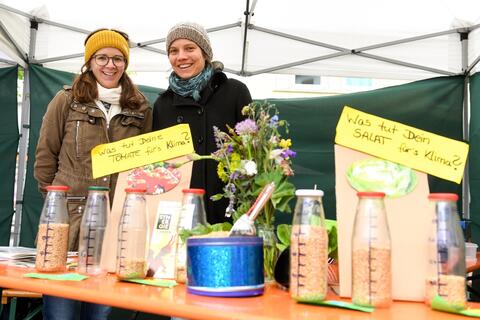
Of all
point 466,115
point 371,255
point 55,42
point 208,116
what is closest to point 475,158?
point 466,115

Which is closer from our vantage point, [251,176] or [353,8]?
[251,176]

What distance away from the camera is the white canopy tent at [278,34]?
2932 millimetres

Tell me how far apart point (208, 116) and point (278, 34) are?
1.82m

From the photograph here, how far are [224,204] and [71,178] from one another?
1.59ft

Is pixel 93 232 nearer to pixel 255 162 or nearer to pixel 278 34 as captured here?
pixel 255 162

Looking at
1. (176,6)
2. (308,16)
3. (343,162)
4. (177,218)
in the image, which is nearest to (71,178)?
(177,218)

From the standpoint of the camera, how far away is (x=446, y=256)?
26.7 inches

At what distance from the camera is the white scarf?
4.88ft

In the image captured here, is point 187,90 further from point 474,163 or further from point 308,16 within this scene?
point 474,163

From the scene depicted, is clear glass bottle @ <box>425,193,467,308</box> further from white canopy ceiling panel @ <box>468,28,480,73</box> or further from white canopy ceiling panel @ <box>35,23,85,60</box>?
white canopy ceiling panel @ <box>35,23,85,60</box>

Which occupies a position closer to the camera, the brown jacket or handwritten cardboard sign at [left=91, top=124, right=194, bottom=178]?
handwritten cardboard sign at [left=91, top=124, right=194, bottom=178]

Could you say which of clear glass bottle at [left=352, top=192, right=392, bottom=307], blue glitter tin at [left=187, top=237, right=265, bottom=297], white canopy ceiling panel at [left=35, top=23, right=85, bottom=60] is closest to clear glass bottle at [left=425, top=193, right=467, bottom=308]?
clear glass bottle at [left=352, top=192, right=392, bottom=307]

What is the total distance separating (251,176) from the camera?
0.94 meters

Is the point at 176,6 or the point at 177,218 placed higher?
the point at 176,6
